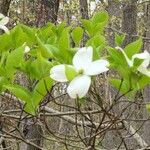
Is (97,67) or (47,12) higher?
(47,12)

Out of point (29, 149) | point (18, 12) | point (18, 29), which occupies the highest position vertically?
point (18, 12)

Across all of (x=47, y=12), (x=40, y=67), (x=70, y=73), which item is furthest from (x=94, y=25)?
(x=47, y=12)

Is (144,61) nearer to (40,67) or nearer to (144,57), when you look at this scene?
(144,57)

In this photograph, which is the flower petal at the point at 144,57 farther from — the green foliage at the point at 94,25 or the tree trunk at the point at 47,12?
the tree trunk at the point at 47,12

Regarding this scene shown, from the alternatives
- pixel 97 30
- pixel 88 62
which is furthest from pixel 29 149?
pixel 88 62

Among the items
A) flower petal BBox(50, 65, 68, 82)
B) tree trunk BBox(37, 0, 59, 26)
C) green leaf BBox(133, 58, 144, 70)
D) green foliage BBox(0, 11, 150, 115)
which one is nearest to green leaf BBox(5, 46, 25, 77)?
green foliage BBox(0, 11, 150, 115)

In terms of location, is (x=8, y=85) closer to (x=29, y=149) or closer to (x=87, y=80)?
(x=87, y=80)

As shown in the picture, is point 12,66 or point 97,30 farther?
point 97,30
